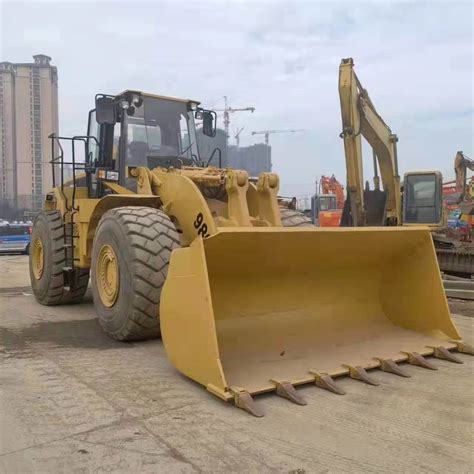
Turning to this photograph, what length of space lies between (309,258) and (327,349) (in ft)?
2.66

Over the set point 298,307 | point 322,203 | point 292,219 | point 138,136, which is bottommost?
point 298,307

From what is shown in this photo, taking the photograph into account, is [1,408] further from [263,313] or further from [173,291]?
[263,313]

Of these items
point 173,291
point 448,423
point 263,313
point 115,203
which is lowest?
point 448,423

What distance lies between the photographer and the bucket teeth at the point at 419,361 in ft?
14.5

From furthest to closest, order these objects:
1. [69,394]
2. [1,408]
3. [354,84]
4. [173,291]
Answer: [354,84] < [173,291] < [69,394] < [1,408]

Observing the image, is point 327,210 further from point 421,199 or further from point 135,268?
point 135,268

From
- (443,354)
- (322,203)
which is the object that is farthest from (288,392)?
(322,203)

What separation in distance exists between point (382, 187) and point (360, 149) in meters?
1.53

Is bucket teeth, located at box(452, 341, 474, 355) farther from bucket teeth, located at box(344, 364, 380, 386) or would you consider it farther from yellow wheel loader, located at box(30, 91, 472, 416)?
bucket teeth, located at box(344, 364, 380, 386)

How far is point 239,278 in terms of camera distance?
14.8ft

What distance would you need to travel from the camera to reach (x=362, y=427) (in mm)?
3188

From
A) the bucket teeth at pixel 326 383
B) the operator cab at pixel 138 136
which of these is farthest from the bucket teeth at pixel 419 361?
the operator cab at pixel 138 136

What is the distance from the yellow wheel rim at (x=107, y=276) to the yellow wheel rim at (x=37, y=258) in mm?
2752

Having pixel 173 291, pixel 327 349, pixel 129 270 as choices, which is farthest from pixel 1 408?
pixel 327 349
